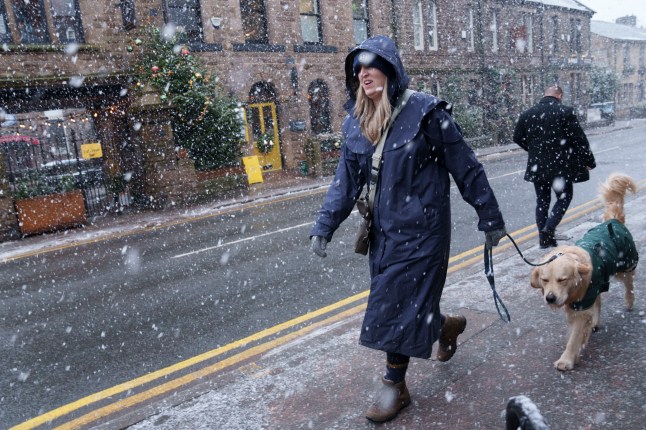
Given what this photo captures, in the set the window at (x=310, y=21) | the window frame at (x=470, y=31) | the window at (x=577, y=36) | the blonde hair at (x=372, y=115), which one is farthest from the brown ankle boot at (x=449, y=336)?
the window at (x=577, y=36)

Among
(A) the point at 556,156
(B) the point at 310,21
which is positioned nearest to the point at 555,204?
(A) the point at 556,156

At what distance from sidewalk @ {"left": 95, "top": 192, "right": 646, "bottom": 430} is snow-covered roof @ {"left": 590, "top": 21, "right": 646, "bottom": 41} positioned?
173 feet

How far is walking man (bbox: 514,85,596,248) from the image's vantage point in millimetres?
6070

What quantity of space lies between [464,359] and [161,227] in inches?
367

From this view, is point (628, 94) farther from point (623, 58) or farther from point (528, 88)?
point (528, 88)

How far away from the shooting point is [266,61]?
19.4m

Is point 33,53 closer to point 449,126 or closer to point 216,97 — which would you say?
point 216,97

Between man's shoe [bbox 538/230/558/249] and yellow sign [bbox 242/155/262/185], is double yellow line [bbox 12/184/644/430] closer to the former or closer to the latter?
man's shoe [bbox 538/230/558/249]

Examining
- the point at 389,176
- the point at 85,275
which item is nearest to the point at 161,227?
the point at 85,275

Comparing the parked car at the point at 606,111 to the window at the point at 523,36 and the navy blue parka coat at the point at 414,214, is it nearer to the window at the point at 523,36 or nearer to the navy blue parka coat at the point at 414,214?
the window at the point at 523,36

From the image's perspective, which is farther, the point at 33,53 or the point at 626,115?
the point at 626,115

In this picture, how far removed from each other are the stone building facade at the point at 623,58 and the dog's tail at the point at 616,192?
48.2 metres

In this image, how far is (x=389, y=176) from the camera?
2881 millimetres

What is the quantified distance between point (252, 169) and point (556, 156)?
41.3 ft
